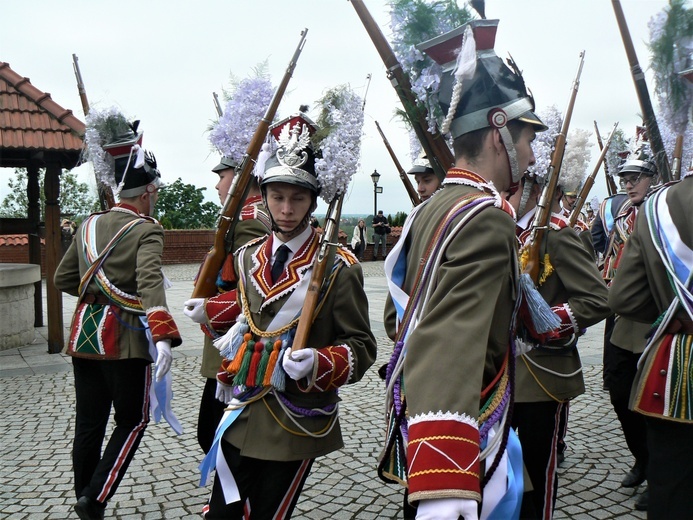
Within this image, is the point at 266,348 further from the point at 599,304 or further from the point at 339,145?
the point at 599,304

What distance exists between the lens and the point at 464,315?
1620mm

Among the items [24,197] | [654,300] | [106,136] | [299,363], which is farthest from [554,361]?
[24,197]

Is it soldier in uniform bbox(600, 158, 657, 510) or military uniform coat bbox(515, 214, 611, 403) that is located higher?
military uniform coat bbox(515, 214, 611, 403)

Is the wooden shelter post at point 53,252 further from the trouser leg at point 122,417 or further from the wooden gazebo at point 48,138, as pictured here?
the trouser leg at point 122,417

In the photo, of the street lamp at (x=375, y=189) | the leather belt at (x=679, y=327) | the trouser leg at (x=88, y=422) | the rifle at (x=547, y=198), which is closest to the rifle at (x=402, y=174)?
the rifle at (x=547, y=198)

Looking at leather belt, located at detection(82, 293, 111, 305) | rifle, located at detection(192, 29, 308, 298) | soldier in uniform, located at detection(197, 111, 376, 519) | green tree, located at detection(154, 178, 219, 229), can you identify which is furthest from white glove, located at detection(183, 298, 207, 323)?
green tree, located at detection(154, 178, 219, 229)

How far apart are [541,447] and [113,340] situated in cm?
243

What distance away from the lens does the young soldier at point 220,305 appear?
311 centimetres

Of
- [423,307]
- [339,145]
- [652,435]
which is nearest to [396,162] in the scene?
[339,145]

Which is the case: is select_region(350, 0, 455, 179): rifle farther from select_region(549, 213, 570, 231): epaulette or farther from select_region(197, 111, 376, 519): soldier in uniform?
select_region(549, 213, 570, 231): epaulette

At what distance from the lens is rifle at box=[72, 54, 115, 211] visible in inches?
186

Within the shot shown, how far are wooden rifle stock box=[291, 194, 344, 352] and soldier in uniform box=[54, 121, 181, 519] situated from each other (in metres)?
1.14

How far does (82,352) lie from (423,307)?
2.57m

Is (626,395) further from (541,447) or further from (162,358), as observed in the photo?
(162,358)
